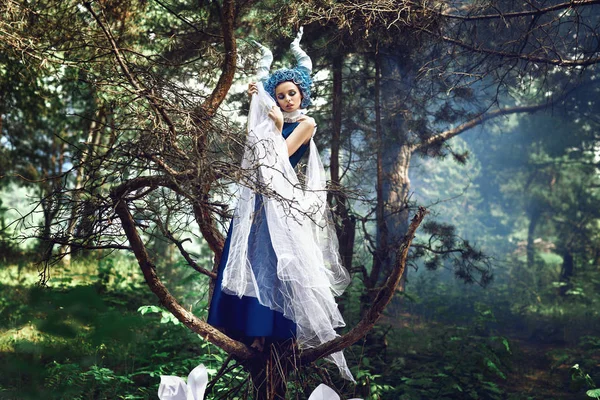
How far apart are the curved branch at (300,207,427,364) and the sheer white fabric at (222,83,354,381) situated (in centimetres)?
6

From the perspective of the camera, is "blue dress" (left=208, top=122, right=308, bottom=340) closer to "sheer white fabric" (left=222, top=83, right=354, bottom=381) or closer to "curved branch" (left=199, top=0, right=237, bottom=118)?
"sheer white fabric" (left=222, top=83, right=354, bottom=381)

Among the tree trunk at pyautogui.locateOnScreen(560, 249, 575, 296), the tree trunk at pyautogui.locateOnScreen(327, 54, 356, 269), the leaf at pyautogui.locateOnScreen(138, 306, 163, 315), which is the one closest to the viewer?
the leaf at pyautogui.locateOnScreen(138, 306, 163, 315)

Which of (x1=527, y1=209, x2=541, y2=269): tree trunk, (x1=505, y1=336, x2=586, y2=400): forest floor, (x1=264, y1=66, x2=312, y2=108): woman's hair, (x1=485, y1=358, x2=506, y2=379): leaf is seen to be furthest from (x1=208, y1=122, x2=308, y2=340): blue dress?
(x1=527, y1=209, x2=541, y2=269): tree trunk

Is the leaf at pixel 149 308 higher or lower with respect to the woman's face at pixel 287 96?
lower

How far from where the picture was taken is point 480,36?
6.82m

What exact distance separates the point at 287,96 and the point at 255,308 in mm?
1357

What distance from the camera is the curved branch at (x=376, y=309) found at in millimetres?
3145

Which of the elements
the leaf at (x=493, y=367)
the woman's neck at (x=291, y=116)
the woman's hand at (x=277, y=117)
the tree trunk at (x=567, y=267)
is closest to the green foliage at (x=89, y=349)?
the woman's hand at (x=277, y=117)

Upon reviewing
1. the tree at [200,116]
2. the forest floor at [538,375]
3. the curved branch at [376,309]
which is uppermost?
the tree at [200,116]

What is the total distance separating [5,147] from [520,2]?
352 inches

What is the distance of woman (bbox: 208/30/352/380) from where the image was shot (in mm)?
3316

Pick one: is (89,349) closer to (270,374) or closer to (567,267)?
(270,374)

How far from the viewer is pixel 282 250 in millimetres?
3320

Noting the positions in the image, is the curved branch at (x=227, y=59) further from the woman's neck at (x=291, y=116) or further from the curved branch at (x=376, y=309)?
the curved branch at (x=376, y=309)
